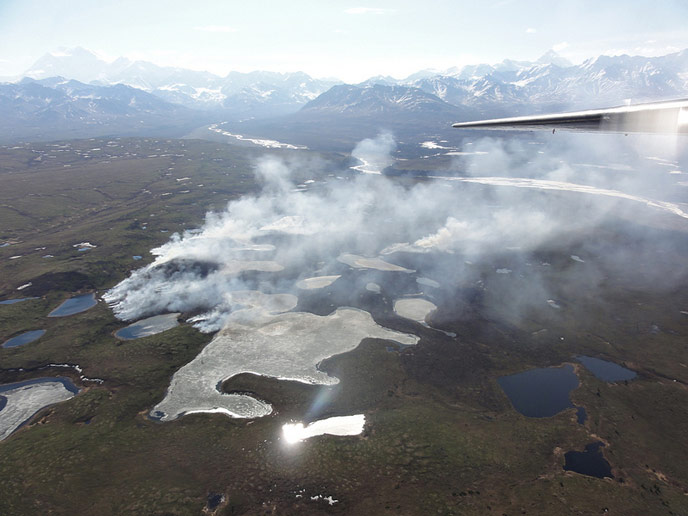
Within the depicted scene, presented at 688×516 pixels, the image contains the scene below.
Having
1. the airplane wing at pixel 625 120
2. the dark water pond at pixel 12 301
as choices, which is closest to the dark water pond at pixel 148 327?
the dark water pond at pixel 12 301

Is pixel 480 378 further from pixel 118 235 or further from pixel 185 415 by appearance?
pixel 118 235

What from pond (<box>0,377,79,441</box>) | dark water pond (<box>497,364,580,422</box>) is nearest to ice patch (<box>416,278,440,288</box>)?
dark water pond (<box>497,364,580,422</box>)

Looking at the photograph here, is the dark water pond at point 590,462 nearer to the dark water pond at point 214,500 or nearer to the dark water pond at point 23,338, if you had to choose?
the dark water pond at point 214,500

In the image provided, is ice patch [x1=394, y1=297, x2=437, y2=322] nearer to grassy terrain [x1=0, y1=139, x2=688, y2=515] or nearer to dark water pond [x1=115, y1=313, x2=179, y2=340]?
grassy terrain [x1=0, y1=139, x2=688, y2=515]

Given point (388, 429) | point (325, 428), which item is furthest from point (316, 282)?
point (388, 429)

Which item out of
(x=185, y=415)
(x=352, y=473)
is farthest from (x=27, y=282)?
(x=352, y=473)
